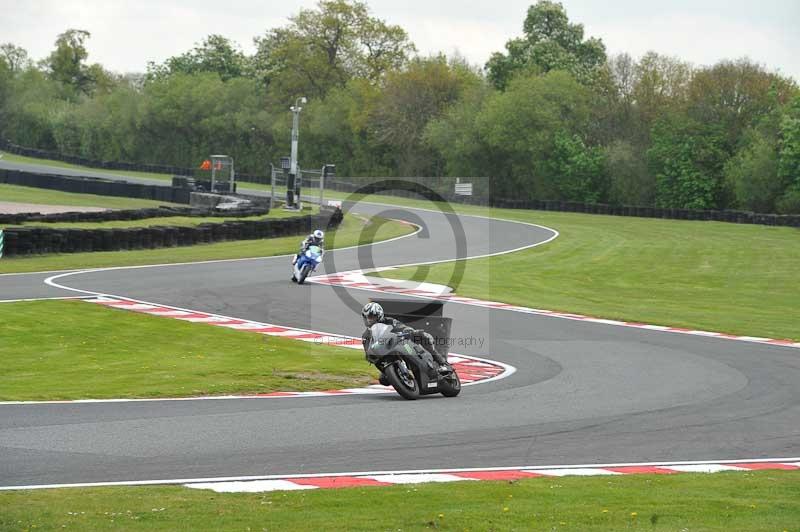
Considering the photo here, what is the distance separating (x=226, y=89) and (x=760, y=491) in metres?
106

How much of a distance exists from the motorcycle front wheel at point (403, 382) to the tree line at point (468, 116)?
2043 inches

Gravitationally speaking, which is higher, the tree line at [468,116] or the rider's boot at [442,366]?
the tree line at [468,116]

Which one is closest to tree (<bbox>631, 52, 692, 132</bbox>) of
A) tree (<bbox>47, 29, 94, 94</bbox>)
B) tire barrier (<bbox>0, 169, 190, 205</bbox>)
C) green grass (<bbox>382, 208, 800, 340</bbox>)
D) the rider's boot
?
green grass (<bbox>382, 208, 800, 340</bbox>)

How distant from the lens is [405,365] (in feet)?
46.7

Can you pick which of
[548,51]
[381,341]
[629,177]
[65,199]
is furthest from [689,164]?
[381,341]

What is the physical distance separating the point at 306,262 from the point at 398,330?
13671 millimetres

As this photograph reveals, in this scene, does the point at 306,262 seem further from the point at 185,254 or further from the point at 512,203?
the point at 512,203

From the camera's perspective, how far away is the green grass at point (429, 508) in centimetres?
748

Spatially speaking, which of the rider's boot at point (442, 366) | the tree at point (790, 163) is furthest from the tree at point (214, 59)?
the rider's boot at point (442, 366)

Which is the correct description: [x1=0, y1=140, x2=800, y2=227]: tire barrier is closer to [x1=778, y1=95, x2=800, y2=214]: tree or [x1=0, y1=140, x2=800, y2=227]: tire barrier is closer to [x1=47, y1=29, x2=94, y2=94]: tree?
[x1=778, y1=95, x2=800, y2=214]: tree

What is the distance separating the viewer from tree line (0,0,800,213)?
71000 mm

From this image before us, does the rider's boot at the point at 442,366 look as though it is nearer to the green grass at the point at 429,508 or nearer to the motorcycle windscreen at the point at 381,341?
the motorcycle windscreen at the point at 381,341

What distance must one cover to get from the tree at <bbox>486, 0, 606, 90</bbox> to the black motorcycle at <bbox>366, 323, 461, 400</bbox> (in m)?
74.4

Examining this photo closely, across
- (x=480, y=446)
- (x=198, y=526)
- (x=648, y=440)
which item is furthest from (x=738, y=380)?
(x=198, y=526)
